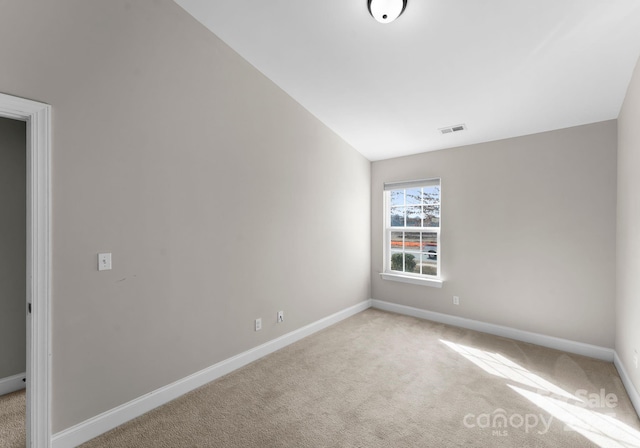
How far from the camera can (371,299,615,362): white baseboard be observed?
2941mm

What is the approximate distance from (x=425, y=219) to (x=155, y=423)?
12.3ft

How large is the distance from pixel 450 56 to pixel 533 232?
2207 millimetres

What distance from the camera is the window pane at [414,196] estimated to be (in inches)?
167

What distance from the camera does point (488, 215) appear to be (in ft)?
11.7

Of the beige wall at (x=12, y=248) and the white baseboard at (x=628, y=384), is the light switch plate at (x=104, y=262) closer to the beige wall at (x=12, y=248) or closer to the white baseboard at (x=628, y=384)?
the beige wall at (x=12, y=248)

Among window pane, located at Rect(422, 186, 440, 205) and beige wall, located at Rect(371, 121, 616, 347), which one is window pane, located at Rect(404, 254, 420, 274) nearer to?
beige wall, located at Rect(371, 121, 616, 347)

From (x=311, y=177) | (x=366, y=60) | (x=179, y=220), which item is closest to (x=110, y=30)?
(x=179, y=220)

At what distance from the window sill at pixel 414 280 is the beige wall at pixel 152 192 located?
1.68 metres

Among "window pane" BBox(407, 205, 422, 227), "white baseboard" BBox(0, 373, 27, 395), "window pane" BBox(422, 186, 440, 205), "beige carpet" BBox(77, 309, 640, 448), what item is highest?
"window pane" BBox(422, 186, 440, 205)

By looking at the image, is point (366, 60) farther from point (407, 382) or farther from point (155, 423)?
point (155, 423)

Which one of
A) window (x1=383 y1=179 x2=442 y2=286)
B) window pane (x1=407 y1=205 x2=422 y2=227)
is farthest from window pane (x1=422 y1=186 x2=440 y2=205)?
window pane (x1=407 y1=205 x2=422 y2=227)

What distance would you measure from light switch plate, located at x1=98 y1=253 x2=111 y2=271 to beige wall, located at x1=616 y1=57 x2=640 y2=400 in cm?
369

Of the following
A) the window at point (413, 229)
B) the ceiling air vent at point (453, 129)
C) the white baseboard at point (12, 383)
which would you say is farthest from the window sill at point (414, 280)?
the white baseboard at point (12, 383)

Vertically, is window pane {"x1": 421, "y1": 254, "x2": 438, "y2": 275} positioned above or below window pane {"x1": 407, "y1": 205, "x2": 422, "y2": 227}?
below
